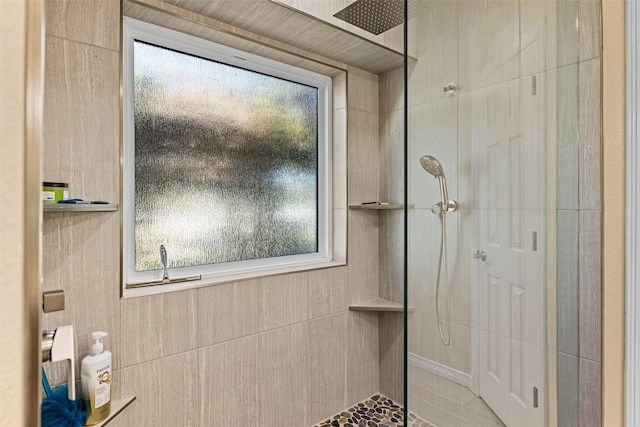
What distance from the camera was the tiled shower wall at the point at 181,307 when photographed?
1134 mm

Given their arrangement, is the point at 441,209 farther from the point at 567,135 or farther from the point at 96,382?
the point at 96,382

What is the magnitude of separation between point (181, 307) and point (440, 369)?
38.4 inches

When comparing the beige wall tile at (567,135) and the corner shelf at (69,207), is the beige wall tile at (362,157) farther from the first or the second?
the corner shelf at (69,207)

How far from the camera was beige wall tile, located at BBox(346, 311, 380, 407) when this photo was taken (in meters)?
1.98

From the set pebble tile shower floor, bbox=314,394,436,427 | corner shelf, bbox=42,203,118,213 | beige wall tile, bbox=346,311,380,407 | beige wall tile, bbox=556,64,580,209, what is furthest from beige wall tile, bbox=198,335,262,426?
beige wall tile, bbox=556,64,580,209

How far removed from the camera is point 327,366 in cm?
187

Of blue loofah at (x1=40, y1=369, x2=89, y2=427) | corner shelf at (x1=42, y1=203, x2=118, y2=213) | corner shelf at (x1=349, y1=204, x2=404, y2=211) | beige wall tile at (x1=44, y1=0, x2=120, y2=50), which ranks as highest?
beige wall tile at (x1=44, y1=0, x2=120, y2=50)

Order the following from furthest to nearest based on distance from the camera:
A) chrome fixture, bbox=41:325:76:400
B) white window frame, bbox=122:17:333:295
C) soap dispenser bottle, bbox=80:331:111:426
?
white window frame, bbox=122:17:333:295 < soap dispenser bottle, bbox=80:331:111:426 < chrome fixture, bbox=41:325:76:400

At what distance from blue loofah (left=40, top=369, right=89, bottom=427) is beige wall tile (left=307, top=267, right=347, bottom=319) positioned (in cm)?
103

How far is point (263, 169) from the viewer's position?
5.88 feet

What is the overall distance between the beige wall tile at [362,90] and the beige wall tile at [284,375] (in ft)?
4.14

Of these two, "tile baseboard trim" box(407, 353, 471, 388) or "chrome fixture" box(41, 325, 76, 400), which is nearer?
"chrome fixture" box(41, 325, 76, 400)

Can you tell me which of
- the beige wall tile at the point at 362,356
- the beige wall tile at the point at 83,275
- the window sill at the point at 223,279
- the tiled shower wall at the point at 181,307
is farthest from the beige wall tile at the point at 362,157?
the beige wall tile at the point at 83,275

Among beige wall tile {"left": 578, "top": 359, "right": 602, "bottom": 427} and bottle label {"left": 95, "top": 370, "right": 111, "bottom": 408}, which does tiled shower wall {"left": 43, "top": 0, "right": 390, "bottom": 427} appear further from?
beige wall tile {"left": 578, "top": 359, "right": 602, "bottom": 427}
